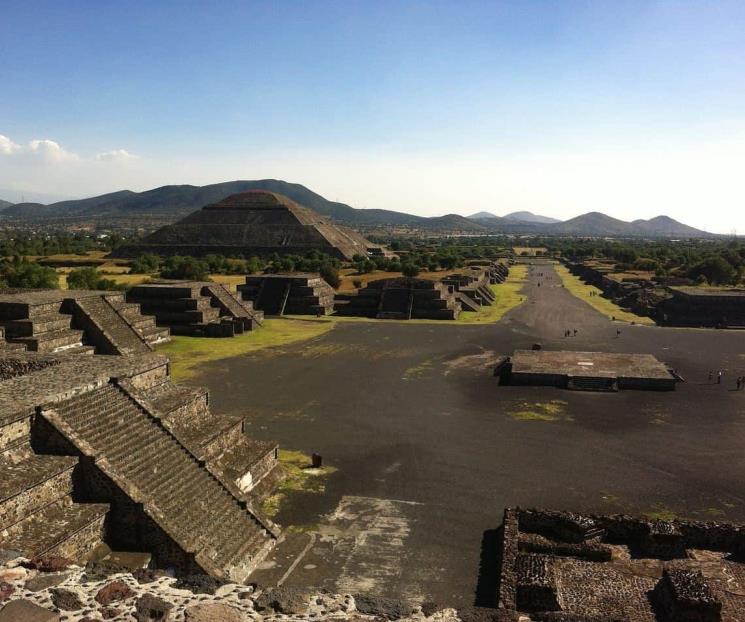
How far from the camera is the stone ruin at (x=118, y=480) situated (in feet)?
42.8

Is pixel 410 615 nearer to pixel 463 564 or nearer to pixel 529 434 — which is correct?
pixel 463 564

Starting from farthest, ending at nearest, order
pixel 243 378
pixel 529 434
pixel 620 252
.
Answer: pixel 620 252 → pixel 243 378 → pixel 529 434

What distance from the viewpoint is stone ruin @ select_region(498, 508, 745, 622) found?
12.6 m

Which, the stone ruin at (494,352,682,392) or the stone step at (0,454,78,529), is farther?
the stone ruin at (494,352,682,392)

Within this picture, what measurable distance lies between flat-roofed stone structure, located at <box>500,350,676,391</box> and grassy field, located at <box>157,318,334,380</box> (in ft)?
58.8

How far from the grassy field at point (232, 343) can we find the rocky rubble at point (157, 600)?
2492 cm

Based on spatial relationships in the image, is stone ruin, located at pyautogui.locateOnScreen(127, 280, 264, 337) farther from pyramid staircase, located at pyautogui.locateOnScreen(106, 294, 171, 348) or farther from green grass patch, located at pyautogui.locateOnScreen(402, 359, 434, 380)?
green grass patch, located at pyautogui.locateOnScreen(402, 359, 434, 380)

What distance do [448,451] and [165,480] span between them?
11.1 meters

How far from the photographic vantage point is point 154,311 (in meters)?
48.3

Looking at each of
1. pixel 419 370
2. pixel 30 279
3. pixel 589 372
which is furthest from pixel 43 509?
pixel 30 279

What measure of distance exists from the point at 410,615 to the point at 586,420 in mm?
20546

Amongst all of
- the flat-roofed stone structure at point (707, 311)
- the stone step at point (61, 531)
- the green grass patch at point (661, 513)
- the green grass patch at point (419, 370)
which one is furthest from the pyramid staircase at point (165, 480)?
the flat-roofed stone structure at point (707, 311)

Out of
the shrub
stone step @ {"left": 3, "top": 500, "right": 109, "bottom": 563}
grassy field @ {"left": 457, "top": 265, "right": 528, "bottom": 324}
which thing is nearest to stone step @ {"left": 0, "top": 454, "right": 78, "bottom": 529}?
stone step @ {"left": 3, "top": 500, "right": 109, "bottom": 563}

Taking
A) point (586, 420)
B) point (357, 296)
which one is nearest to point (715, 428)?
point (586, 420)
